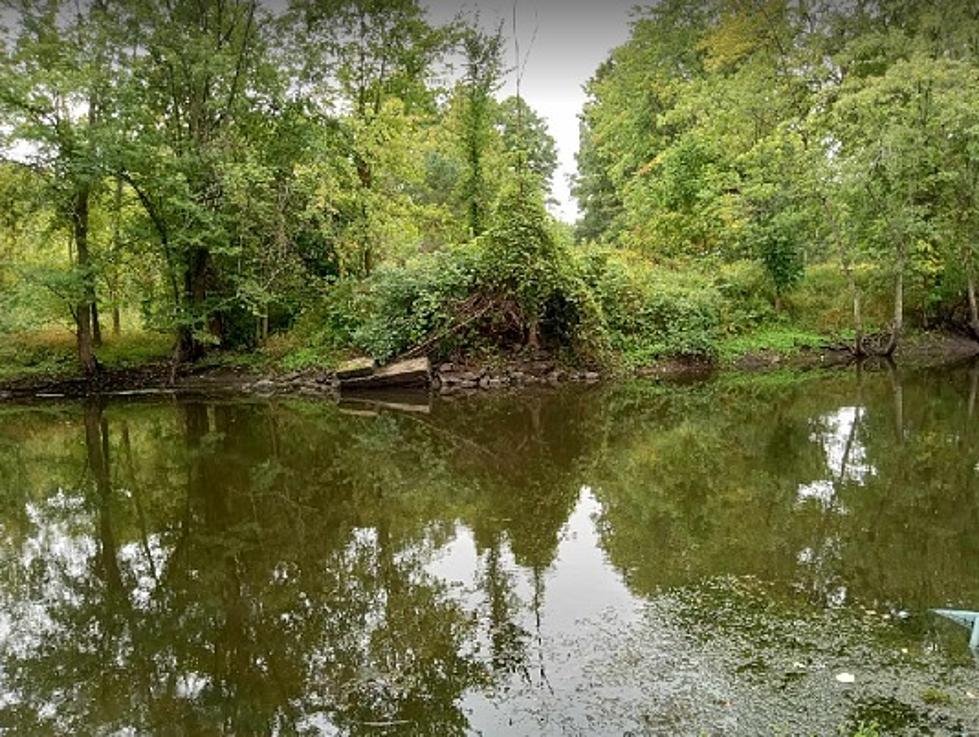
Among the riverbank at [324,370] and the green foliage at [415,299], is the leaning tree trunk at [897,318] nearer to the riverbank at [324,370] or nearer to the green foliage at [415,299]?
the riverbank at [324,370]

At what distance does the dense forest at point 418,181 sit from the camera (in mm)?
18297

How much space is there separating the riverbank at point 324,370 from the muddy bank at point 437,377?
24 millimetres

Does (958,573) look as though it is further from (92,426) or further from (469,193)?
(469,193)

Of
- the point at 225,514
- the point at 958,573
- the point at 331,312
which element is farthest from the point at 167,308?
the point at 958,573

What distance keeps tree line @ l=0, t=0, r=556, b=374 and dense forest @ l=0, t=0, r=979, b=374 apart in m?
0.07

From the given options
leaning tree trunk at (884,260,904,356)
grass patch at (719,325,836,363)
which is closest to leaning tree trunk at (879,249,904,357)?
leaning tree trunk at (884,260,904,356)

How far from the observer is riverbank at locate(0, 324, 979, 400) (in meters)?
18.7

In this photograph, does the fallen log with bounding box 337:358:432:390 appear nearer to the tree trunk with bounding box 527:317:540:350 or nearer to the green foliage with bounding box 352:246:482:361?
the green foliage with bounding box 352:246:482:361

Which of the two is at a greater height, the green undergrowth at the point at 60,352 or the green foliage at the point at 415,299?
the green foliage at the point at 415,299

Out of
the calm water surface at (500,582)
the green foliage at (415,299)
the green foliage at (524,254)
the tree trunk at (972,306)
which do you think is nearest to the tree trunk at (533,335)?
the green foliage at (524,254)

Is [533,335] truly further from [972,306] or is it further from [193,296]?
[972,306]

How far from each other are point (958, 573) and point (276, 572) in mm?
5767

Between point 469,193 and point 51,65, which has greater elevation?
point 51,65

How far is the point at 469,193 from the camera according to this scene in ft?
73.9
